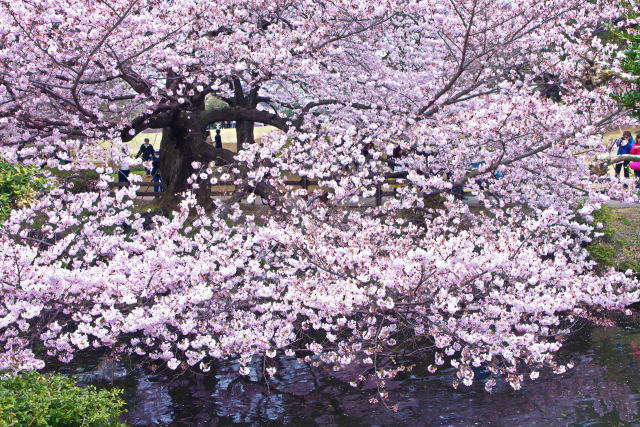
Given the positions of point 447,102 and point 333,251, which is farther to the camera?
point 447,102

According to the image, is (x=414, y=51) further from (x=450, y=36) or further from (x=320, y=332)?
(x=320, y=332)

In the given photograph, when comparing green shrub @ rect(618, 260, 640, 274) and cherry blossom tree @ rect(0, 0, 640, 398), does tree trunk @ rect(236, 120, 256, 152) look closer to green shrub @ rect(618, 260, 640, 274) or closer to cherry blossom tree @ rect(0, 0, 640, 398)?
cherry blossom tree @ rect(0, 0, 640, 398)

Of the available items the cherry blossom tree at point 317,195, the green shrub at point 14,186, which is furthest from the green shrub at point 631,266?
the green shrub at point 14,186

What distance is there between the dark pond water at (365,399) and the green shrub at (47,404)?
252 centimetres

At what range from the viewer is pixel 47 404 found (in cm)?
519

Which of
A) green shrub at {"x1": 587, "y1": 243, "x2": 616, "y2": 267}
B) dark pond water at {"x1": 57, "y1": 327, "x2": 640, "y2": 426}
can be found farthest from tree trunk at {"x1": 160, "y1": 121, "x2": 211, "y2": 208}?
green shrub at {"x1": 587, "y1": 243, "x2": 616, "y2": 267}

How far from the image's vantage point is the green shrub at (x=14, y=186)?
6913mm

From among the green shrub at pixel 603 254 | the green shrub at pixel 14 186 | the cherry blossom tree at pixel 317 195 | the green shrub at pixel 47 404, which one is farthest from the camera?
the green shrub at pixel 603 254

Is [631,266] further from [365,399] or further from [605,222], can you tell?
A: [365,399]

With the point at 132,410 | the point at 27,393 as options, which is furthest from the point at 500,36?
the point at 27,393

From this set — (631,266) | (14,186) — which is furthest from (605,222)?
(14,186)

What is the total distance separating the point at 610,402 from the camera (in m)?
8.80

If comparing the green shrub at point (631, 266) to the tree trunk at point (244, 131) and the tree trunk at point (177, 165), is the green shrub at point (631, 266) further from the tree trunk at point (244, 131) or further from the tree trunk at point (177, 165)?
the tree trunk at point (244, 131)

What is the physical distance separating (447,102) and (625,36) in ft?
19.9
